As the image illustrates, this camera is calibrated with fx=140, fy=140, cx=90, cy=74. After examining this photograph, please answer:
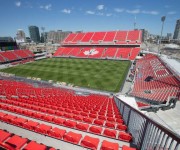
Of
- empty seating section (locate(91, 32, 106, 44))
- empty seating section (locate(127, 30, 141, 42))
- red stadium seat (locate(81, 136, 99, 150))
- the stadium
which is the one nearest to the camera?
red stadium seat (locate(81, 136, 99, 150))

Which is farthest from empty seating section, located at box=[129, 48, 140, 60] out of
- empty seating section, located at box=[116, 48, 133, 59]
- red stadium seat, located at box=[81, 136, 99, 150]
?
red stadium seat, located at box=[81, 136, 99, 150]

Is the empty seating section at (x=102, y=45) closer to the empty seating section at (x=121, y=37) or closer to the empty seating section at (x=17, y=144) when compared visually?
the empty seating section at (x=121, y=37)

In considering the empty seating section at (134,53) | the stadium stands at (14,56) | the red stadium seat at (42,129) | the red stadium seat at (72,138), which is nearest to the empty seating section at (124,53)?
the empty seating section at (134,53)

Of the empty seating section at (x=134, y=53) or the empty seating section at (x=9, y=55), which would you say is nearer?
the empty seating section at (x=134, y=53)

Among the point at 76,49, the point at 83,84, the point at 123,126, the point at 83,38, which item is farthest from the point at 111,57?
the point at 123,126

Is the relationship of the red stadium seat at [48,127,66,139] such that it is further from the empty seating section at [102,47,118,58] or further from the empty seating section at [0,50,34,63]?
the empty seating section at [0,50,34,63]

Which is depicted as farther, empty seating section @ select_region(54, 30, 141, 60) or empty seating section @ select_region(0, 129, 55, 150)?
empty seating section @ select_region(54, 30, 141, 60)

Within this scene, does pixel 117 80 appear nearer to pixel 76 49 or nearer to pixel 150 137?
pixel 150 137

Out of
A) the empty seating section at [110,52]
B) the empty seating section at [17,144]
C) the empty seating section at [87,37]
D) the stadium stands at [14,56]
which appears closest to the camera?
the empty seating section at [17,144]

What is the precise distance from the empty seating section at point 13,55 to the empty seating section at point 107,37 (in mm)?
21855

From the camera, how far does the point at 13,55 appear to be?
6322 centimetres

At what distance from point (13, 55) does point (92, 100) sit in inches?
2263

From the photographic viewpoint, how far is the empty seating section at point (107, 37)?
67.9 meters

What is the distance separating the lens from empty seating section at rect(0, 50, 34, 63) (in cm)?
5840
